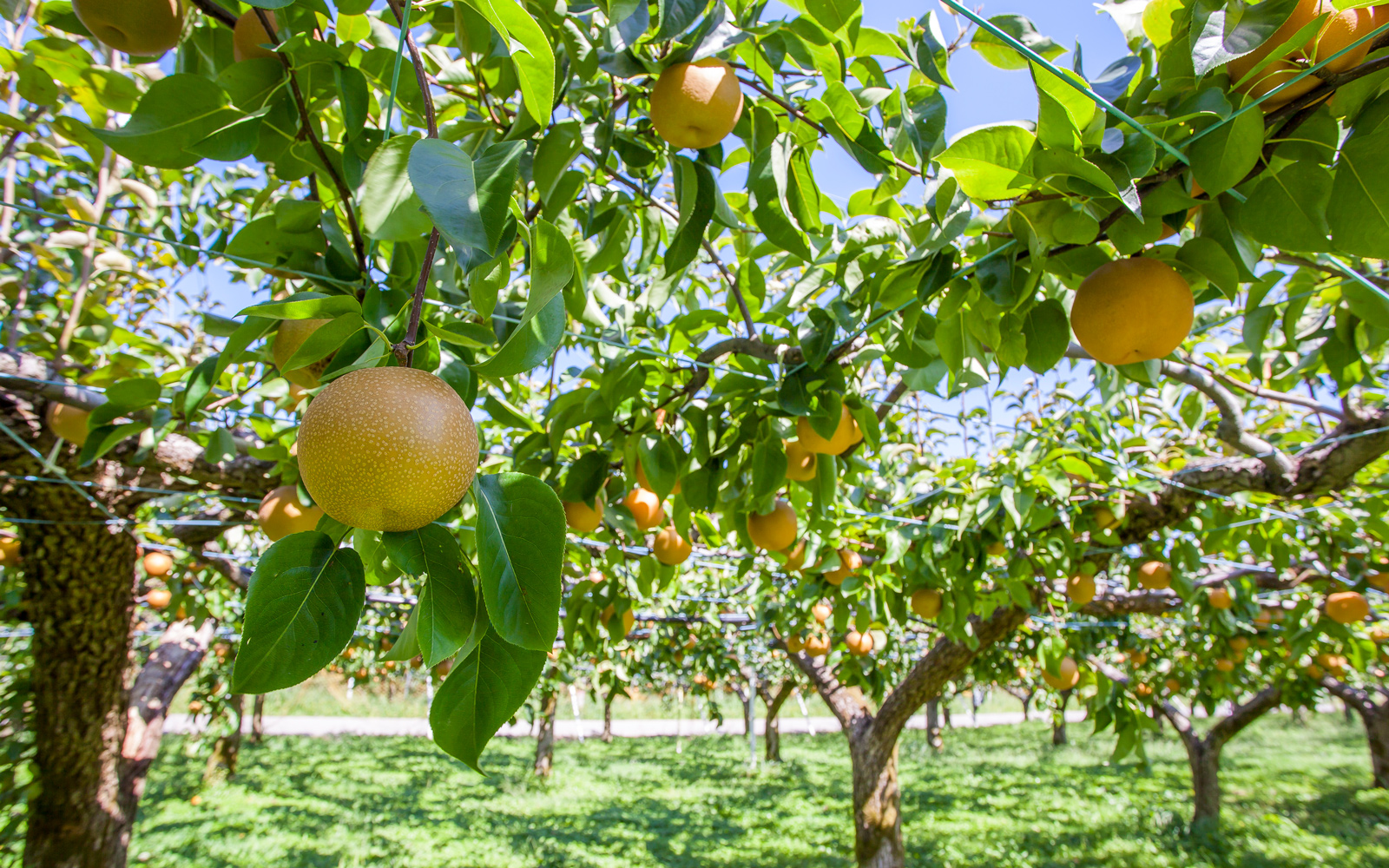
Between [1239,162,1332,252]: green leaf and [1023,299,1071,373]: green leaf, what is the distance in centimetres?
27

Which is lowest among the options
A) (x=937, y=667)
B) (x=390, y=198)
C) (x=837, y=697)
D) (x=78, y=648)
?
(x=837, y=697)

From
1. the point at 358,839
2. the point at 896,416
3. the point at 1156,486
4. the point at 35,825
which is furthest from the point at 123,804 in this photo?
the point at 1156,486

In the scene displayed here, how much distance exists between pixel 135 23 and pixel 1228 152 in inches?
46.7

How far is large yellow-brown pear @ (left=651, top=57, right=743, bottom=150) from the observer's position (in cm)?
84

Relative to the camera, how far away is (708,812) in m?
8.86

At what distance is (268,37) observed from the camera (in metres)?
0.84

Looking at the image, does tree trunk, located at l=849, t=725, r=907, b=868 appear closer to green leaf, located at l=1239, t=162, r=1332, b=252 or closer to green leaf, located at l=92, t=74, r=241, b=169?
green leaf, located at l=1239, t=162, r=1332, b=252

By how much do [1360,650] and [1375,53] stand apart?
444 cm

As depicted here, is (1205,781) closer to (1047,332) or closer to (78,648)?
(1047,332)

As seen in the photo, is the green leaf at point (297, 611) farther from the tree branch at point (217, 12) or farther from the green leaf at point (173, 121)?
the tree branch at point (217, 12)

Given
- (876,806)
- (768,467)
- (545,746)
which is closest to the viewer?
(768,467)

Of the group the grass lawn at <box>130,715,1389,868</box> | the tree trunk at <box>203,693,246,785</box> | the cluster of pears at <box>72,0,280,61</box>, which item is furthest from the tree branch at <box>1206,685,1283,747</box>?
the tree trunk at <box>203,693,246,785</box>

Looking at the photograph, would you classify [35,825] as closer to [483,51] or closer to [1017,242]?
[483,51]

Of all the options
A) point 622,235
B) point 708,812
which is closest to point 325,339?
point 622,235
